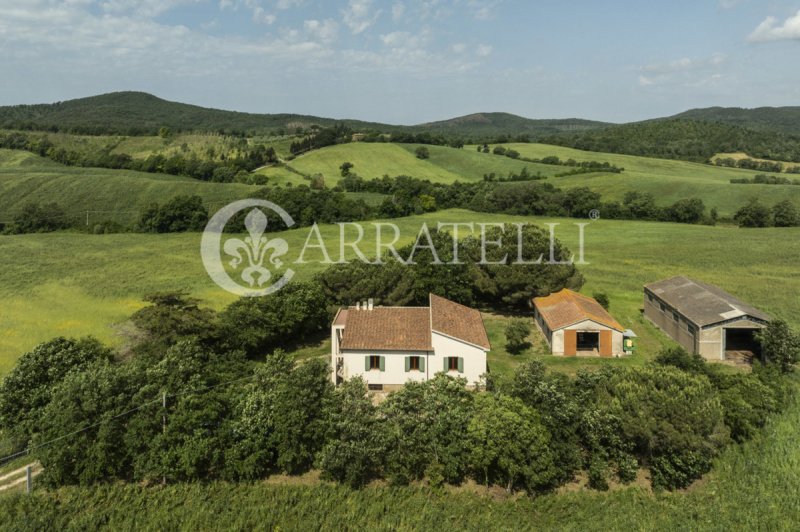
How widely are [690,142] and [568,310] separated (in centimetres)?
16338

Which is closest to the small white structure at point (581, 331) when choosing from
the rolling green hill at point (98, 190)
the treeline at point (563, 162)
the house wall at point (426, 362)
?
the house wall at point (426, 362)

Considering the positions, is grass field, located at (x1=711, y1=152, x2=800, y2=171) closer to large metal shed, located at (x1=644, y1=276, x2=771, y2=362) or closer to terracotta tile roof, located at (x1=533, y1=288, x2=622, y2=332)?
large metal shed, located at (x1=644, y1=276, x2=771, y2=362)

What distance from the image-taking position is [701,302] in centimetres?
3256

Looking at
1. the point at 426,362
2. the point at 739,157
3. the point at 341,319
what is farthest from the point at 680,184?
the point at 341,319

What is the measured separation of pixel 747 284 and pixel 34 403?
5625cm

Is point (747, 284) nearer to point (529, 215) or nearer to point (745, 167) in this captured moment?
point (529, 215)

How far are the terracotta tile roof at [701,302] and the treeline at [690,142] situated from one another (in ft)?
431

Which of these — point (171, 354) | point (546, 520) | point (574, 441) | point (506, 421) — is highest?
point (171, 354)

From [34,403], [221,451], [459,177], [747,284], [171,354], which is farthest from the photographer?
[459,177]

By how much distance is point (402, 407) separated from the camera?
18844 mm

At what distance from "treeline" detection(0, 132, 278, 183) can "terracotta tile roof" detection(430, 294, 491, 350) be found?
8836cm

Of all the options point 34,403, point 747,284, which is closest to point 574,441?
point 34,403

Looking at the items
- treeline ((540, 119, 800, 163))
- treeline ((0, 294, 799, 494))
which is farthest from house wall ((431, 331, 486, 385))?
treeline ((540, 119, 800, 163))

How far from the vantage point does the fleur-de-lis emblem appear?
172 ft
